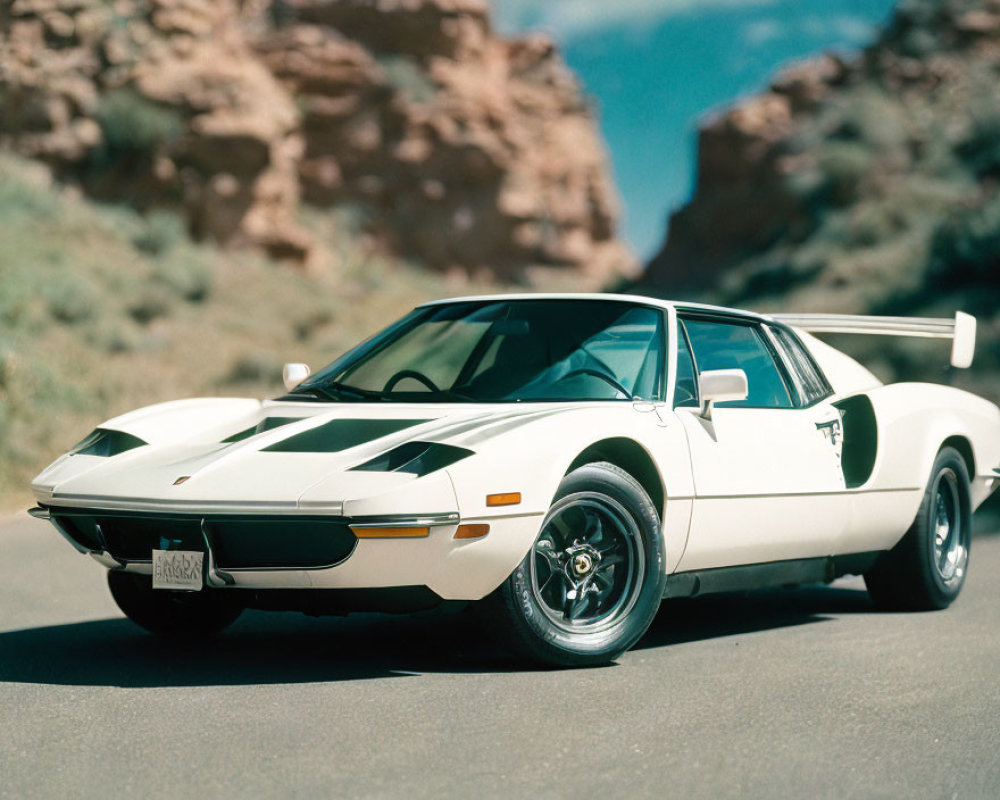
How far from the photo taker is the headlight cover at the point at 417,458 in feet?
16.3

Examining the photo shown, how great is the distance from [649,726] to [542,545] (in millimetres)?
1029

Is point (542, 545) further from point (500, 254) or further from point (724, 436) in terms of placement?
point (500, 254)

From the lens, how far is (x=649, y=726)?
4477mm

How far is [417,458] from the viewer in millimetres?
5043

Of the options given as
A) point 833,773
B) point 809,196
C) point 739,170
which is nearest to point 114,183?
point 809,196

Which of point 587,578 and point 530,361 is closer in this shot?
point 587,578

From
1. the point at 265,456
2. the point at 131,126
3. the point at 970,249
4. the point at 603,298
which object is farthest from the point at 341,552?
the point at 131,126

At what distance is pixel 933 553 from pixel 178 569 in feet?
13.4

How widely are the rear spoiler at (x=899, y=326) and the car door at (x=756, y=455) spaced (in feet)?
2.20

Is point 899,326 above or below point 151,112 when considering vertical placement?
below

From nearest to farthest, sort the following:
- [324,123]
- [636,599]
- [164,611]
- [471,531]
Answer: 1. [471,531]
2. [636,599]
3. [164,611]
4. [324,123]

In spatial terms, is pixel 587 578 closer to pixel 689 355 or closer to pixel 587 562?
pixel 587 562

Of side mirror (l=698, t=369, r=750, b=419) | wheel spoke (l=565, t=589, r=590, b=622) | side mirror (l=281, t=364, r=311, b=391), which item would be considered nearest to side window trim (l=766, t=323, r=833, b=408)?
side mirror (l=698, t=369, r=750, b=419)

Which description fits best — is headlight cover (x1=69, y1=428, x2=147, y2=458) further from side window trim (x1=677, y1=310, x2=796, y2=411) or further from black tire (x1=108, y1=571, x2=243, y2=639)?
side window trim (x1=677, y1=310, x2=796, y2=411)
